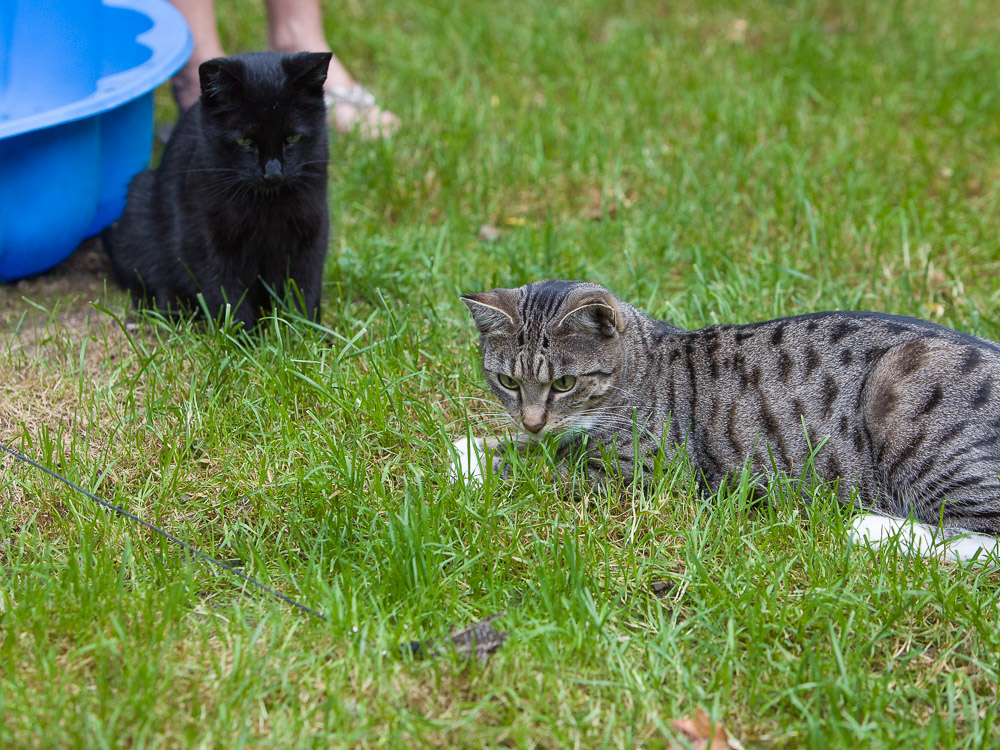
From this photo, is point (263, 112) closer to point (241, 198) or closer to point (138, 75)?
point (241, 198)

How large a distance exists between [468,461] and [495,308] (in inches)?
19.8

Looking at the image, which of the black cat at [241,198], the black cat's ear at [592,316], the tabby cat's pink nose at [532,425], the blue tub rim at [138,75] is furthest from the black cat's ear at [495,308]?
the blue tub rim at [138,75]

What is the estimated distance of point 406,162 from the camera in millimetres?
5133

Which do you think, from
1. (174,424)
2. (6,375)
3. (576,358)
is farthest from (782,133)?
(6,375)

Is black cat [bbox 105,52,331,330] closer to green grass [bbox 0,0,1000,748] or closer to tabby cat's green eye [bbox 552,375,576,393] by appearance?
green grass [bbox 0,0,1000,748]

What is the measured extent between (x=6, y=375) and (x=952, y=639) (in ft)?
10.7

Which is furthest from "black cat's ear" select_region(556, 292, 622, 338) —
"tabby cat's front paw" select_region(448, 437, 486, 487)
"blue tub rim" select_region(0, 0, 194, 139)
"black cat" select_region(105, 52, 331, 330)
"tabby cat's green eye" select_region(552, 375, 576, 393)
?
"blue tub rim" select_region(0, 0, 194, 139)

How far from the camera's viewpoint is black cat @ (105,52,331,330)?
340cm

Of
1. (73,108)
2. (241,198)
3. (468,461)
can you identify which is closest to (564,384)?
A: (468,461)

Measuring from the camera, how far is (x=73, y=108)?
363cm

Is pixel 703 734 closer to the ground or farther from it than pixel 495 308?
closer to the ground

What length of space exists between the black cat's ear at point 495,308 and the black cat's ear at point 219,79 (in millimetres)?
1137

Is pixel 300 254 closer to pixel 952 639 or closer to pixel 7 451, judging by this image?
pixel 7 451

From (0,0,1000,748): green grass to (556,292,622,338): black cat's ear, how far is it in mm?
508
